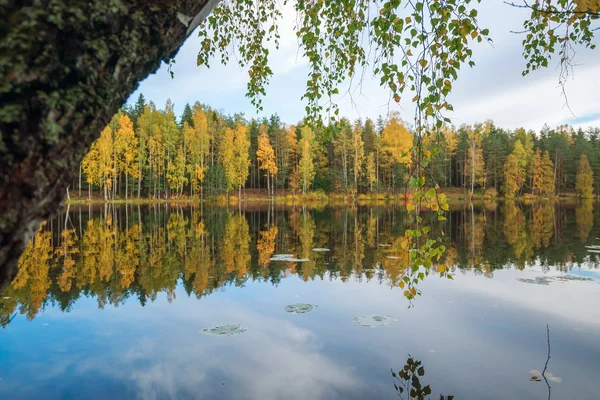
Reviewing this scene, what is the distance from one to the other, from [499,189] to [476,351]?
199 ft

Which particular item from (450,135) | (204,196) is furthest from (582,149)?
(204,196)

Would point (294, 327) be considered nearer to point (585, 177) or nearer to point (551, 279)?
point (551, 279)

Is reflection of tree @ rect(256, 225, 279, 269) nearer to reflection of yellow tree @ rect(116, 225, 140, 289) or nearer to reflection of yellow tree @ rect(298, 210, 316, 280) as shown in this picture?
reflection of yellow tree @ rect(298, 210, 316, 280)

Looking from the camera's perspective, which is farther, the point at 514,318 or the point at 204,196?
the point at 204,196

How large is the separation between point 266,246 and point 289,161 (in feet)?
146

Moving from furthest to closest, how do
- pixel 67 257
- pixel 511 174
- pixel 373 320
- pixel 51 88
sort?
pixel 511 174
pixel 67 257
pixel 373 320
pixel 51 88

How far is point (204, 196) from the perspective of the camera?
52000mm

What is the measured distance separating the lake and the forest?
36.3 meters

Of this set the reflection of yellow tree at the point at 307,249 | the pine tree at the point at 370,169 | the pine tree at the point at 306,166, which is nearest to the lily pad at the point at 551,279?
the reflection of yellow tree at the point at 307,249

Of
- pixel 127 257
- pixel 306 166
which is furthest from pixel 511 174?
pixel 127 257

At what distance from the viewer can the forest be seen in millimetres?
46969

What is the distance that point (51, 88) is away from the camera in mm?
940

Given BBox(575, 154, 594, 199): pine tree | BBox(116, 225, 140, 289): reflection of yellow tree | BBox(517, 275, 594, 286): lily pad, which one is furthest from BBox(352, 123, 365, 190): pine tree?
BBox(517, 275, 594, 286): lily pad

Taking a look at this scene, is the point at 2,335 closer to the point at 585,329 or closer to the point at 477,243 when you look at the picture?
the point at 585,329
